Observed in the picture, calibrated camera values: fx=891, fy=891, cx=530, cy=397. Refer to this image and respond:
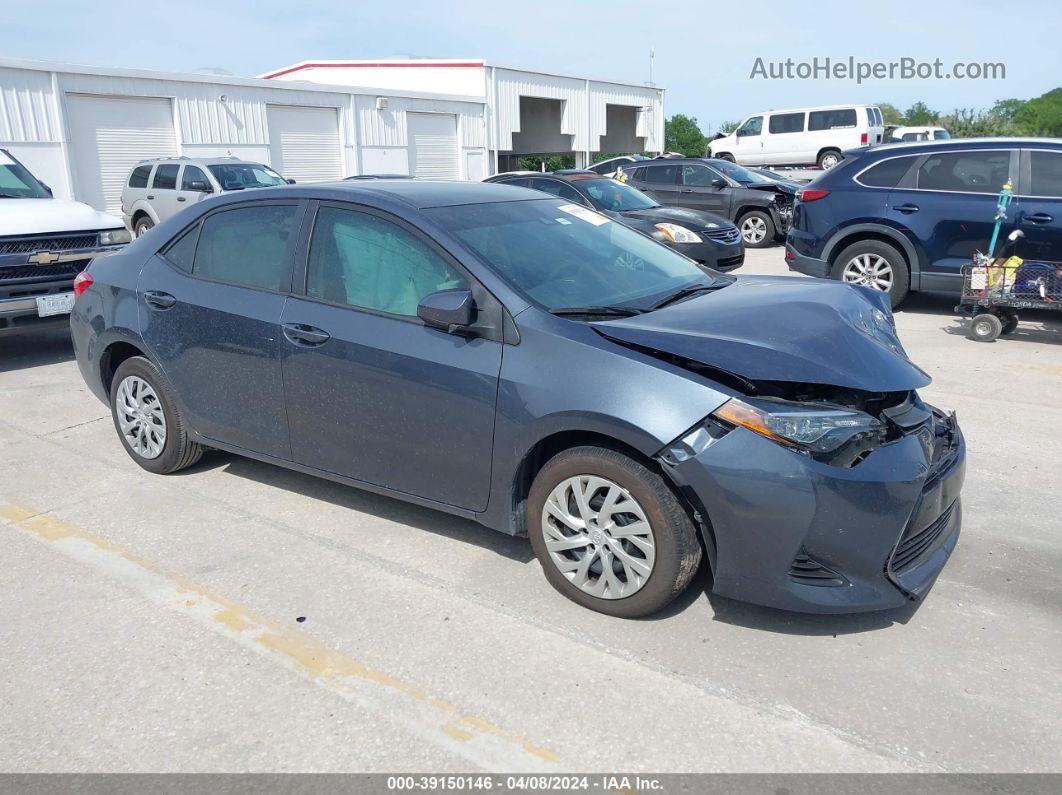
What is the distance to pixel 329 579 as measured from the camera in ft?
13.0

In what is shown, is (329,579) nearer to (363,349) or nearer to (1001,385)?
(363,349)

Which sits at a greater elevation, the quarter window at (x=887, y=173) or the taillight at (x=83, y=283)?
the quarter window at (x=887, y=173)

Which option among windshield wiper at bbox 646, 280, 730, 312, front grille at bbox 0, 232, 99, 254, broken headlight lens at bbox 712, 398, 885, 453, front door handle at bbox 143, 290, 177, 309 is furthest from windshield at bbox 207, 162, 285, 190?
broken headlight lens at bbox 712, 398, 885, 453

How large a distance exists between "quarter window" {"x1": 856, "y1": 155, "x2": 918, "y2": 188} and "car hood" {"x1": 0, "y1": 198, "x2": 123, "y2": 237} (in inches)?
303

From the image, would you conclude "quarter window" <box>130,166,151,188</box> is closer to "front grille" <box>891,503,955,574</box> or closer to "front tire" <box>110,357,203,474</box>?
"front tire" <box>110,357,203,474</box>

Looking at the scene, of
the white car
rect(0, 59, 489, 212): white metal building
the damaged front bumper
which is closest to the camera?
the damaged front bumper

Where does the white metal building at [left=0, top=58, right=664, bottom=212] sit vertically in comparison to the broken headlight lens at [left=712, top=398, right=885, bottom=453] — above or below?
above

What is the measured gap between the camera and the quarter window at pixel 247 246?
14.6 ft

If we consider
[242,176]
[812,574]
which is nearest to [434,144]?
[242,176]

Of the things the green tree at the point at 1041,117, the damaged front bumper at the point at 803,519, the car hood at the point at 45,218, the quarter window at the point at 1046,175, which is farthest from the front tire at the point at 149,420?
the green tree at the point at 1041,117

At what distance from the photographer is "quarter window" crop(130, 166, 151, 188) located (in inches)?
702

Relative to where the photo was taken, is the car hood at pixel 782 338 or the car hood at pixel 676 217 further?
the car hood at pixel 676 217

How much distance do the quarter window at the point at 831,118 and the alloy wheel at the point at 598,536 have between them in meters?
26.2

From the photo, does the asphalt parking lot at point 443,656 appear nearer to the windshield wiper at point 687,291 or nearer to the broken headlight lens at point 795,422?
the broken headlight lens at point 795,422
